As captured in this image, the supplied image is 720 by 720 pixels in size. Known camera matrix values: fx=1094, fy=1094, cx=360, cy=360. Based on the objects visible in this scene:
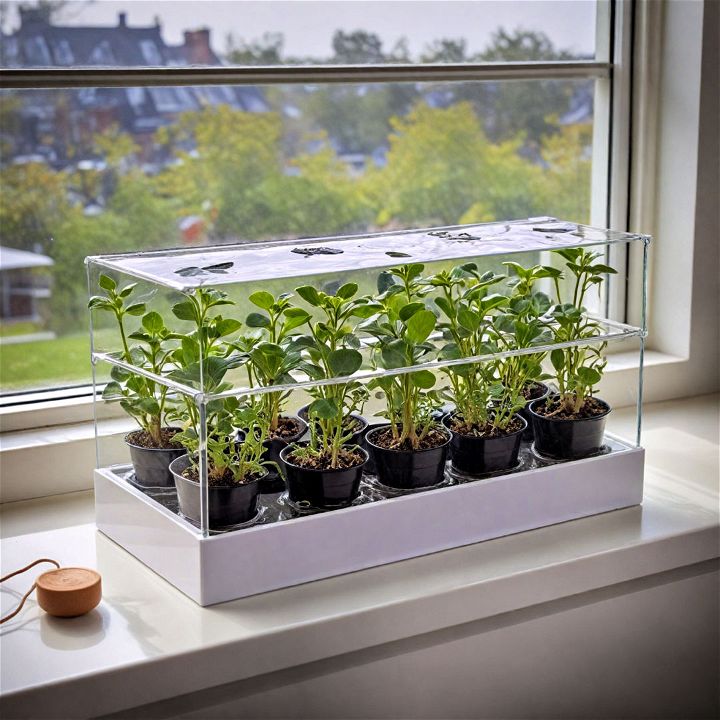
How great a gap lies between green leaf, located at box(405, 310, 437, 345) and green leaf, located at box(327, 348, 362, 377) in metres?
0.07

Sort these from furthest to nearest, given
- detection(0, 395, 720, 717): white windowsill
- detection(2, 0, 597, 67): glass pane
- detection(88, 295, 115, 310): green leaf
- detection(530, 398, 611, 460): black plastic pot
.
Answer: detection(2, 0, 597, 67): glass pane < detection(530, 398, 611, 460): black plastic pot < detection(88, 295, 115, 310): green leaf < detection(0, 395, 720, 717): white windowsill

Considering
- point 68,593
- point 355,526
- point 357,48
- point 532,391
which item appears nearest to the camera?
point 68,593

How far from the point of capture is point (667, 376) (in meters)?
1.95

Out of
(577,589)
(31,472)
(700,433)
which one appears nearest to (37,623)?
(31,472)

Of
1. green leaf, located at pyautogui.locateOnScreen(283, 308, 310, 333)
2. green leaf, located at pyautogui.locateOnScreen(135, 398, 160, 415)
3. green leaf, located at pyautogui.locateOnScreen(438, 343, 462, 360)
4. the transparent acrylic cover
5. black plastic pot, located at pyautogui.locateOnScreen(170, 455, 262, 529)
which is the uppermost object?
the transparent acrylic cover

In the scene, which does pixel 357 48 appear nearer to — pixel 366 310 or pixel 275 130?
pixel 275 130

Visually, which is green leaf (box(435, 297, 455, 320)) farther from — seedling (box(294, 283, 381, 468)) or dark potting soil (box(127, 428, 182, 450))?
dark potting soil (box(127, 428, 182, 450))

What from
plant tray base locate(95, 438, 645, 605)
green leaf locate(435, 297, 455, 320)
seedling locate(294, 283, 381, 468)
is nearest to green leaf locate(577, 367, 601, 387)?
plant tray base locate(95, 438, 645, 605)

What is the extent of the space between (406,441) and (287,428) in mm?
151

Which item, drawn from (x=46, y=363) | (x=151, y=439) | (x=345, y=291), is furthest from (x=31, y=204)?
(x=345, y=291)

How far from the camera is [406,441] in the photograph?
4.39 feet

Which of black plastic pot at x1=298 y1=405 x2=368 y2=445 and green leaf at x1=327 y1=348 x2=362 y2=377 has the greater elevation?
green leaf at x1=327 y1=348 x2=362 y2=377

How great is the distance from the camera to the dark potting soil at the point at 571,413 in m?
1.44

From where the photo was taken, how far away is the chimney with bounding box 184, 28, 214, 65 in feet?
5.30
